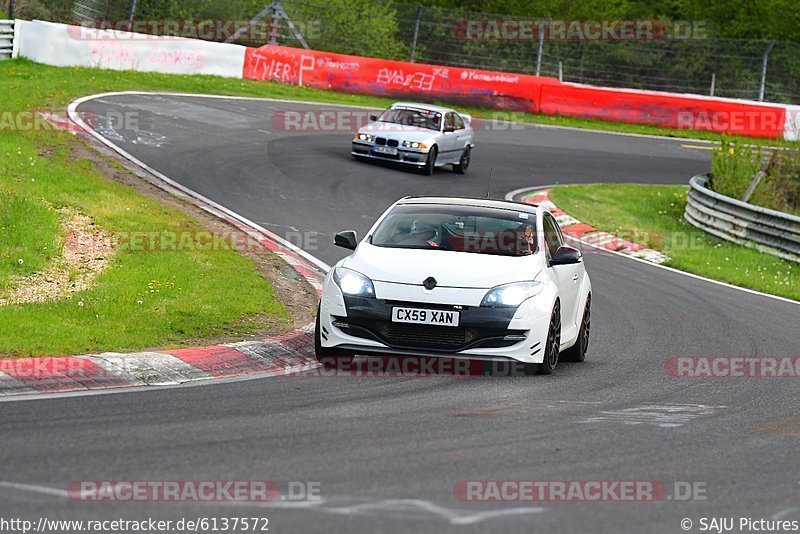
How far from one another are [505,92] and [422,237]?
26.2 meters

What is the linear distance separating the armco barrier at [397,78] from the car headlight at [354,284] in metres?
26.6

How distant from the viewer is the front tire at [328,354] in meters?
10.2

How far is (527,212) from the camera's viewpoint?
1159 cm

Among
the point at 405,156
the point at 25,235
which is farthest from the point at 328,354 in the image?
the point at 405,156

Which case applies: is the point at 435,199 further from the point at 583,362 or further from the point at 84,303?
the point at 84,303

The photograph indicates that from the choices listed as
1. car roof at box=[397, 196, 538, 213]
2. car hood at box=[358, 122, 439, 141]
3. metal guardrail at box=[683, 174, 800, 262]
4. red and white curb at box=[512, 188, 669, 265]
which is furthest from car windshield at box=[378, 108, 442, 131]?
car roof at box=[397, 196, 538, 213]

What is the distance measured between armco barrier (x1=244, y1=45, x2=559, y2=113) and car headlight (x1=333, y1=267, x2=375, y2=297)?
87.3 feet

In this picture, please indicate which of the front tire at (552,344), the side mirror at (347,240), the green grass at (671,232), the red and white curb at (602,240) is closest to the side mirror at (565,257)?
the front tire at (552,344)

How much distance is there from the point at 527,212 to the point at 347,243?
1.73m

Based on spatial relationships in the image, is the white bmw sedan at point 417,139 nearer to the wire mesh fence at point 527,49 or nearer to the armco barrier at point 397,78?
the armco barrier at point 397,78

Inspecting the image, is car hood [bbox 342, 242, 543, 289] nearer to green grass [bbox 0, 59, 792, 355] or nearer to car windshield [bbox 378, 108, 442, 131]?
green grass [bbox 0, 59, 792, 355]

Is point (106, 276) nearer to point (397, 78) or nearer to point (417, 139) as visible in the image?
point (417, 139)

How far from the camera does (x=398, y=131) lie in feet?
85.7

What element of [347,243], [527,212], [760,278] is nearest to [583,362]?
[527,212]
